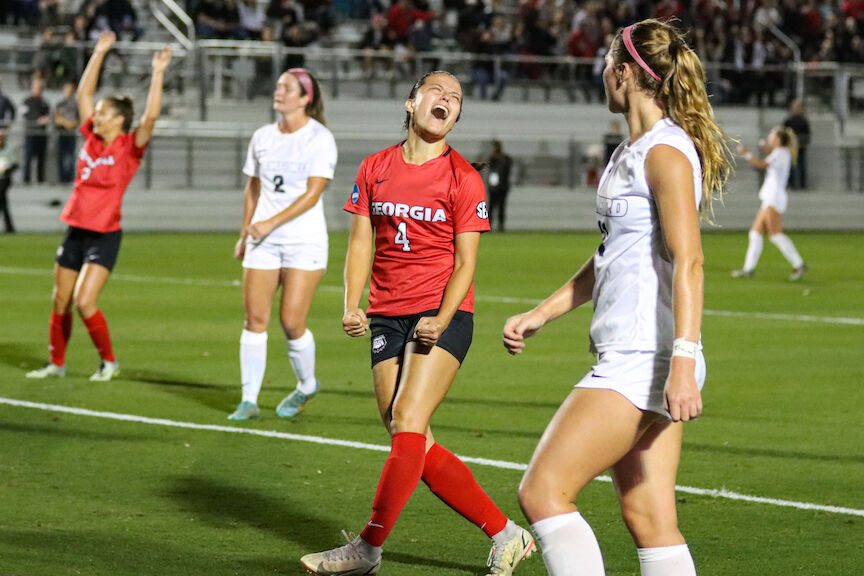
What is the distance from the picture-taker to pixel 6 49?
31.1 metres

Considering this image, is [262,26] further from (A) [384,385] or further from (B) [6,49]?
(A) [384,385]

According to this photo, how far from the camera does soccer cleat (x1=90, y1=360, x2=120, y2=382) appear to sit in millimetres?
10266

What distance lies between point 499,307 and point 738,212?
2080 centimetres

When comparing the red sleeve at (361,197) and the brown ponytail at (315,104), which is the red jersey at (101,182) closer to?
the brown ponytail at (315,104)

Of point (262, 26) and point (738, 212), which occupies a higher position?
point (262, 26)

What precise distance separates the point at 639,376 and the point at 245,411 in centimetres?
517

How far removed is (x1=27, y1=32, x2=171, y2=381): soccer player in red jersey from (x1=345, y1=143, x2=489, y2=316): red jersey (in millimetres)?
4688

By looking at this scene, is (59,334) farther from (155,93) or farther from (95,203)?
(155,93)

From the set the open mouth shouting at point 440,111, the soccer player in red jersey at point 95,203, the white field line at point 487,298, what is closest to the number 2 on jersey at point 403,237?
the open mouth shouting at point 440,111

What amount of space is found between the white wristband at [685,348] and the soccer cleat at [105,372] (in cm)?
724

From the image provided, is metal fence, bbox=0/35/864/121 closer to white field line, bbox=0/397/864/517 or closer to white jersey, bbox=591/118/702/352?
white field line, bbox=0/397/864/517

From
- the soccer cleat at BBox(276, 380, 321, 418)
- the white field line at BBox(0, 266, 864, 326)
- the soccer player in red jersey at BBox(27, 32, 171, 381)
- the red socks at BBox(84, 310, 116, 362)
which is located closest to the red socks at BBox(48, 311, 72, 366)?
the soccer player in red jersey at BBox(27, 32, 171, 381)

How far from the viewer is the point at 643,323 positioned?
12.8 feet

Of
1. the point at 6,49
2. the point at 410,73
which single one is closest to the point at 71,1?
the point at 6,49
